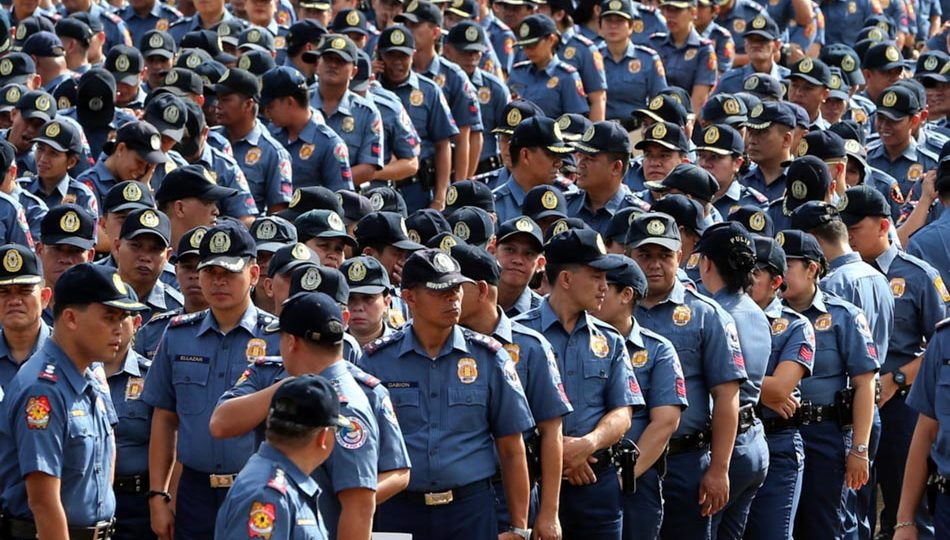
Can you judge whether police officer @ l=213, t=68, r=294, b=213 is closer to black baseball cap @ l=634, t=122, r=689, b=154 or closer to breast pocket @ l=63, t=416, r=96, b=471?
black baseball cap @ l=634, t=122, r=689, b=154

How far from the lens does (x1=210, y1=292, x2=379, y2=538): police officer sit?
6.14m

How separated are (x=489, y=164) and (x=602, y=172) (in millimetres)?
4163

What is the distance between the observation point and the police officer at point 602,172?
403 inches

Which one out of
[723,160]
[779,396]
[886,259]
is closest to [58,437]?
[779,396]

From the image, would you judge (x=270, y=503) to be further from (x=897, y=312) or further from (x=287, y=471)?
(x=897, y=312)

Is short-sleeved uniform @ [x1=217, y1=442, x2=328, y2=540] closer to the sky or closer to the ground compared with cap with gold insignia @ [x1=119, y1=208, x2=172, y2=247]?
closer to the sky

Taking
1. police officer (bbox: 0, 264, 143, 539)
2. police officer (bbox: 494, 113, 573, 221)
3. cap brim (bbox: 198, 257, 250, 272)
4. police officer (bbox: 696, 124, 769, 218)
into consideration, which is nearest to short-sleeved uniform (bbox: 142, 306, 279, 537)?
cap brim (bbox: 198, 257, 250, 272)

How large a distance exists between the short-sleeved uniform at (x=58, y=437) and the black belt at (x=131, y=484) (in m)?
0.81

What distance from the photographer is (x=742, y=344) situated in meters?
8.31

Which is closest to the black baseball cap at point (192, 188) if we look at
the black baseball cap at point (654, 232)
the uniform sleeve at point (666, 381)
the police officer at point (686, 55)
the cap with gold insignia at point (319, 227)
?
the cap with gold insignia at point (319, 227)

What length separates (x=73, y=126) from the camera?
10.4 m

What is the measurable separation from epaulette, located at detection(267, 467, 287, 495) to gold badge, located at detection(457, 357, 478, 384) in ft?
5.32

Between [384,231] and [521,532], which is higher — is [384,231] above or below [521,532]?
above

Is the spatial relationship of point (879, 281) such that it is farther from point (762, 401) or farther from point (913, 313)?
point (762, 401)
